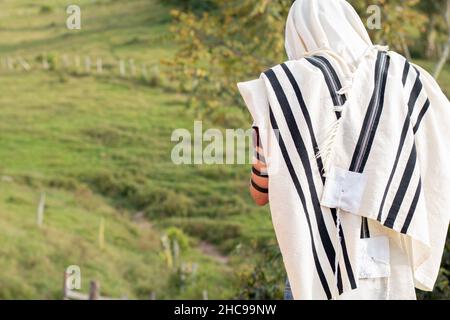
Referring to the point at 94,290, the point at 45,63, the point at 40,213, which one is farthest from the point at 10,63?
the point at 94,290

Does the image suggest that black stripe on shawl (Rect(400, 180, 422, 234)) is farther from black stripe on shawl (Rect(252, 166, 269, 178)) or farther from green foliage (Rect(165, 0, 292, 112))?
green foliage (Rect(165, 0, 292, 112))

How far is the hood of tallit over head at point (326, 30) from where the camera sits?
10.6ft

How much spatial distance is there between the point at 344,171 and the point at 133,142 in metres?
12.3

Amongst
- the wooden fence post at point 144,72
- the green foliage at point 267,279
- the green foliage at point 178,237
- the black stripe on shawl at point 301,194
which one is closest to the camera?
the black stripe on shawl at point 301,194

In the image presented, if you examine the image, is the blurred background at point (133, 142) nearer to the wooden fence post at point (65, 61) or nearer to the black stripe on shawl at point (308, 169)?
the wooden fence post at point (65, 61)

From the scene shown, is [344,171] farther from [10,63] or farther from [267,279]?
[10,63]

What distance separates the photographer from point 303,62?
3145mm

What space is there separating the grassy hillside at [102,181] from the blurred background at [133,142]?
0.03 m

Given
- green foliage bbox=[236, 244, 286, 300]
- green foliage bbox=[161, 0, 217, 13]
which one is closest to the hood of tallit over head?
green foliage bbox=[236, 244, 286, 300]

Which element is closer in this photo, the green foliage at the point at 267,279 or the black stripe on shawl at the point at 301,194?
the black stripe on shawl at the point at 301,194

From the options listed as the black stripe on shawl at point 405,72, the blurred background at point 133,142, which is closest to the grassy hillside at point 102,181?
the blurred background at point 133,142
